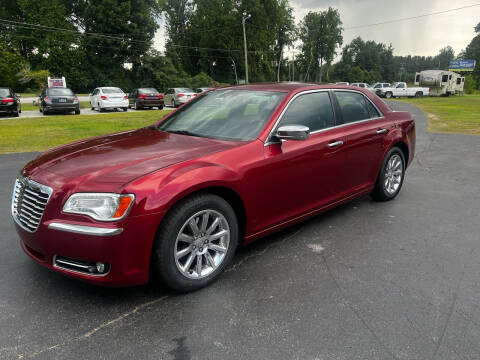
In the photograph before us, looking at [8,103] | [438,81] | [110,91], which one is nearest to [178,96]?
[110,91]

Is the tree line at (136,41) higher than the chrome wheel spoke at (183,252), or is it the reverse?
the tree line at (136,41)

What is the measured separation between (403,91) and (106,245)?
1939 inches

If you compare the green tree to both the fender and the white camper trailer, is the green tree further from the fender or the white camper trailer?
the fender

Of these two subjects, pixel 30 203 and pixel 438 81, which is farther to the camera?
pixel 438 81

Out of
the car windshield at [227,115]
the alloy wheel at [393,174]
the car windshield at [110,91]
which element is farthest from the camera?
the car windshield at [110,91]

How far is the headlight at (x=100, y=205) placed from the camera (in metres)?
2.67

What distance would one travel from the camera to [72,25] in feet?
208

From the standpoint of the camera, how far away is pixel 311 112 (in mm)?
4215

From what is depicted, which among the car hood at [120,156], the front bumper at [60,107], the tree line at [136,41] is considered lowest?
the front bumper at [60,107]

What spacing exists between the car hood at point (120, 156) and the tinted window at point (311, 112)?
77 cm

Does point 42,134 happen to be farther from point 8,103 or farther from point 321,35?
point 321,35

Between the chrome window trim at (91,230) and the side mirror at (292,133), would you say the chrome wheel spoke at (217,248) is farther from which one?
the side mirror at (292,133)

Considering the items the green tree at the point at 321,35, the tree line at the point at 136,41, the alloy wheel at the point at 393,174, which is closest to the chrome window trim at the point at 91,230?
the alloy wheel at the point at 393,174

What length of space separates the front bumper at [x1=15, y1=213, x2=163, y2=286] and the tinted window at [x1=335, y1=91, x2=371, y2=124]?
2748 millimetres
